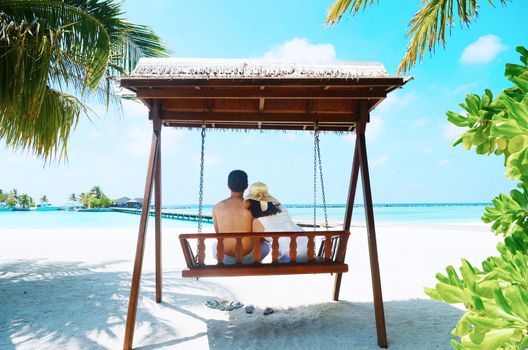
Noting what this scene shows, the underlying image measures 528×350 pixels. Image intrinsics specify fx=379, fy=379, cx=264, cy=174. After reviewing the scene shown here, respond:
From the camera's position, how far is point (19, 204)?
80.4m

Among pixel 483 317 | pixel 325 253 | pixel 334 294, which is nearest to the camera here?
pixel 483 317

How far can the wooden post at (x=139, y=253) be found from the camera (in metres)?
3.52

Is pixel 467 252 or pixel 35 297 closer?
pixel 35 297

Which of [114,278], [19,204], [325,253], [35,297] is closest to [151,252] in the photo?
[114,278]

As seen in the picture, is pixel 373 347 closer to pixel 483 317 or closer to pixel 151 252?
pixel 483 317

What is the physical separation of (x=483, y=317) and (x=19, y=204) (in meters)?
95.6

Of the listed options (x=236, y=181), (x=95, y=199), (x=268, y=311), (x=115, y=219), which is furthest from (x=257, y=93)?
(x=95, y=199)

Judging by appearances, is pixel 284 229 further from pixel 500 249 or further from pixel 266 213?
pixel 500 249

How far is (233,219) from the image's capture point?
4133 mm

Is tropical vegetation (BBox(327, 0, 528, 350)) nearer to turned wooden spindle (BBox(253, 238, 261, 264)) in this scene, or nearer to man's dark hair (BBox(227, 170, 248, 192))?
turned wooden spindle (BBox(253, 238, 261, 264))

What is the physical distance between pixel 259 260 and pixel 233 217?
62cm

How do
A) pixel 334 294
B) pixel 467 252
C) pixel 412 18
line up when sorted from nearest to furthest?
pixel 334 294 < pixel 412 18 < pixel 467 252

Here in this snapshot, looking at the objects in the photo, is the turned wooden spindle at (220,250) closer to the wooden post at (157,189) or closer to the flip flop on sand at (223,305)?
the wooden post at (157,189)

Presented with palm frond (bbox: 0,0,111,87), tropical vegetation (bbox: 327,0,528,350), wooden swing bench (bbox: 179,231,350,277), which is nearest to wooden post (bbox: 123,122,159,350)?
Answer: wooden swing bench (bbox: 179,231,350,277)
